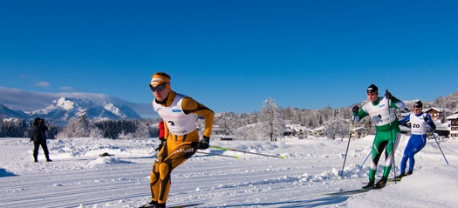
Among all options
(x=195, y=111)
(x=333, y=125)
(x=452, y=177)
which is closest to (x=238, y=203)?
→ (x=195, y=111)

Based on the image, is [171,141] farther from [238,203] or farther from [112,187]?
[112,187]

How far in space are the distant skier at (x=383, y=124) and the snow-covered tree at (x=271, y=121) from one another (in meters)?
55.2

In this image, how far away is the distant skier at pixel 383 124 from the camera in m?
7.95

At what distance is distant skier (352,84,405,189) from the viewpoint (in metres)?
7.95

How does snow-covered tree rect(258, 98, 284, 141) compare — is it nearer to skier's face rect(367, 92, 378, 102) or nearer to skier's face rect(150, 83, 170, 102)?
skier's face rect(367, 92, 378, 102)

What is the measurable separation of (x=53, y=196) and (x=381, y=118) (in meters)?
7.28

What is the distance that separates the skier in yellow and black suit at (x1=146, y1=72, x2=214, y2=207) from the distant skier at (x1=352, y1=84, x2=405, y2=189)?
424cm

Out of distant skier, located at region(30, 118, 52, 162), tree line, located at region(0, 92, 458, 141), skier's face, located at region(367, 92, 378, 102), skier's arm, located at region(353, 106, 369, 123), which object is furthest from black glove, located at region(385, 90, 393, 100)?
tree line, located at region(0, 92, 458, 141)

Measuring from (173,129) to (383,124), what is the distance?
16.3 ft

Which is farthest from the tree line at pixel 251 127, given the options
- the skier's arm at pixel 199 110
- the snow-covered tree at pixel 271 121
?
the skier's arm at pixel 199 110

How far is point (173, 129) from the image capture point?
5.68m

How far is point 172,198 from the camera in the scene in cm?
708

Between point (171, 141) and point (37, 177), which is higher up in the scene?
point (171, 141)

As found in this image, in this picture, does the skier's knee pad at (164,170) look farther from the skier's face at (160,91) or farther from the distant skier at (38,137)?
the distant skier at (38,137)
